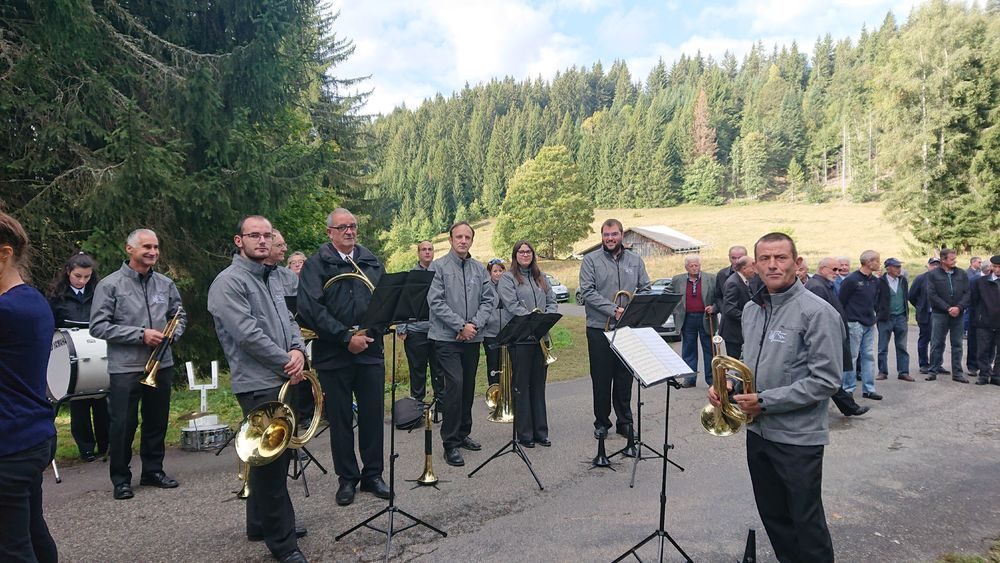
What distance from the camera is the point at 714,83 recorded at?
385 feet

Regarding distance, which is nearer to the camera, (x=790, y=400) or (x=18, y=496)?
(x=18, y=496)

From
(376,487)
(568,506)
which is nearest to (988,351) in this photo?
(568,506)

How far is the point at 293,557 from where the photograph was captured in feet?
12.8

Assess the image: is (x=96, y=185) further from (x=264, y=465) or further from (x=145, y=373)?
(x=264, y=465)

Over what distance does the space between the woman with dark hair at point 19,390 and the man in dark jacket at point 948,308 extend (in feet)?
40.9

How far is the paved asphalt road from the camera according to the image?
13.9ft

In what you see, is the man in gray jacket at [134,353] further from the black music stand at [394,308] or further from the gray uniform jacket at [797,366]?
the gray uniform jacket at [797,366]

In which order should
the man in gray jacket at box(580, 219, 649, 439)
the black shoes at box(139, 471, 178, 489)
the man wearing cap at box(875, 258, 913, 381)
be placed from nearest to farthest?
the black shoes at box(139, 471, 178, 489), the man in gray jacket at box(580, 219, 649, 439), the man wearing cap at box(875, 258, 913, 381)

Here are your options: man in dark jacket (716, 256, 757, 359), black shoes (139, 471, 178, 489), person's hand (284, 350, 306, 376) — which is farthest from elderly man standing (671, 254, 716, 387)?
black shoes (139, 471, 178, 489)

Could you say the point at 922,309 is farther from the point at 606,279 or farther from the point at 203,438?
the point at 203,438

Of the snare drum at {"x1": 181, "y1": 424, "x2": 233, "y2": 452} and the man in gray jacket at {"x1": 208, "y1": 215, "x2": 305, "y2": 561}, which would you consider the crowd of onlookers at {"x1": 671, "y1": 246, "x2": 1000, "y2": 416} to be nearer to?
the man in gray jacket at {"x1": 208, "y1": 215, "x2": 305, "y2": 561}

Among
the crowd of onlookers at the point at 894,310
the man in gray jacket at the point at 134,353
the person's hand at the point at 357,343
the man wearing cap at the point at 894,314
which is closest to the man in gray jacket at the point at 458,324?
the person's hand at the point at 357,343

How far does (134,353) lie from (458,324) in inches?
120

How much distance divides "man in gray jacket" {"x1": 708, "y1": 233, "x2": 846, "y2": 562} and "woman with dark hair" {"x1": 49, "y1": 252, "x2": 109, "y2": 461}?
6558 millimetres
